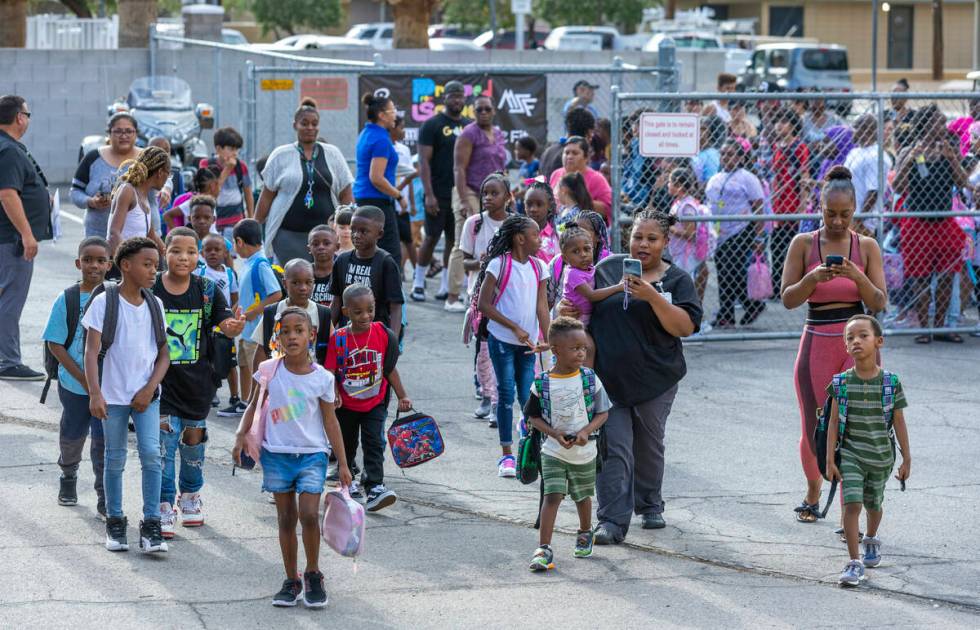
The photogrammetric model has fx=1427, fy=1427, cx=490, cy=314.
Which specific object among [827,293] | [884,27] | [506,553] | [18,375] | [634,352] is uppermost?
[884,27]

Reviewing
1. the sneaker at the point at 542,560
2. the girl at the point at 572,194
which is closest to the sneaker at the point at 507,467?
the sneaker at the point at 542,560

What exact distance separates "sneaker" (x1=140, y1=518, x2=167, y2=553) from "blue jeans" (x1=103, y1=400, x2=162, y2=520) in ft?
0.11

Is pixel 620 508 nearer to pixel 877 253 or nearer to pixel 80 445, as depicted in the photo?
pixel 877 253

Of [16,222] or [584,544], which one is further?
[16,222]

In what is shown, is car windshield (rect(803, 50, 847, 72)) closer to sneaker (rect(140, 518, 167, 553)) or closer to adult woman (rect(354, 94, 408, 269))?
adult woman (rect(354, 94, 408, 269))

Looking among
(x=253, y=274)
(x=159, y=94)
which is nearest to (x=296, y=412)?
(x=253, y=274)

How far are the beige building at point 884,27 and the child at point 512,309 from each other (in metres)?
49.5

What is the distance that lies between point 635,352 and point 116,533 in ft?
8.55

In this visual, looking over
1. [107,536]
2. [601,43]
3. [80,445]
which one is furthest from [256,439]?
[601,43]

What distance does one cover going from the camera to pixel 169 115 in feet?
72.3

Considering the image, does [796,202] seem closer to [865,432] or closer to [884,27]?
[865,432]

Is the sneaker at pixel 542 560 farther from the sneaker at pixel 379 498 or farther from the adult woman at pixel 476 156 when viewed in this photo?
the adult woman at pixel 476 156

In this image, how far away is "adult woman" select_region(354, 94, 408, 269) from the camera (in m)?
11.7

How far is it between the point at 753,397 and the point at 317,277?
363 centimetres
